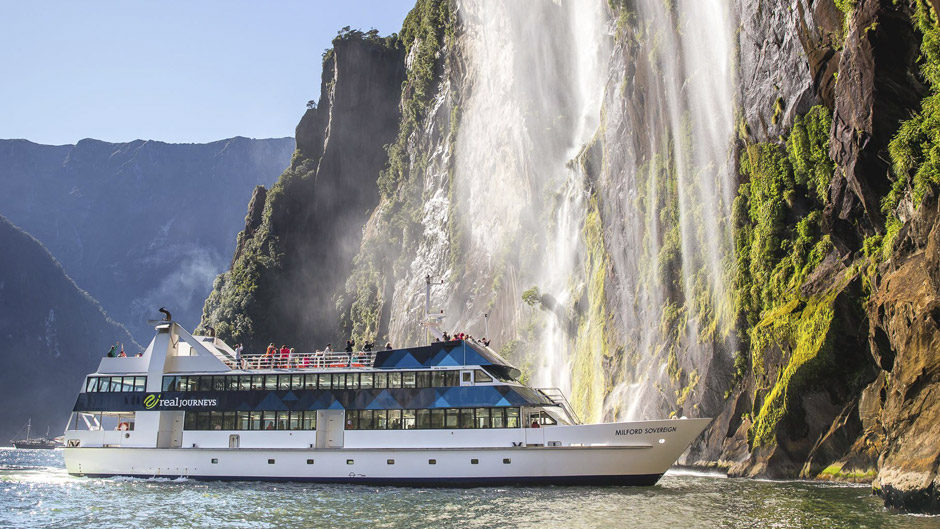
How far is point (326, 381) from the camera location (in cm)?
3828

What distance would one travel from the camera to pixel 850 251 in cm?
3725

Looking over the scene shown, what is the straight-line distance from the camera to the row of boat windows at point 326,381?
36.5 m

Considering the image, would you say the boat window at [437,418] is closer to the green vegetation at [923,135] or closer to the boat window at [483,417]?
the boat window at [483,417]

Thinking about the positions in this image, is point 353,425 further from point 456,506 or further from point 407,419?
point 456,506

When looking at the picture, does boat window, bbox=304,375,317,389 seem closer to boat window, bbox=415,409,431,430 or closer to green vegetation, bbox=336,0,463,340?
boat window, bbox=415,409,431,430

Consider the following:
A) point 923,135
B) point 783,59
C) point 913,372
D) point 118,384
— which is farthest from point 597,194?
point 913,372

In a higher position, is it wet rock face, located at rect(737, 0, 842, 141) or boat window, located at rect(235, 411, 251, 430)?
wet rock face, located at rect(737, 0, 842, 141)

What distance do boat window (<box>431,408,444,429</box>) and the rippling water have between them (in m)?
3.34

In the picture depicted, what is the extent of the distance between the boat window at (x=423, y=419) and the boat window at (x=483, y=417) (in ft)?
7.76

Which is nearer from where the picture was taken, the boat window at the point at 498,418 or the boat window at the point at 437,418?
the boat window at the point at 498,418

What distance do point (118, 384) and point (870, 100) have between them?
3860cm

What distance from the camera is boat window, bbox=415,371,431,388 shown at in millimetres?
36750

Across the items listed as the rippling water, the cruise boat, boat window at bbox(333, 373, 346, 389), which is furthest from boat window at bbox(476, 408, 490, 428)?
boat window at bbox(333, 373, 346, 389)

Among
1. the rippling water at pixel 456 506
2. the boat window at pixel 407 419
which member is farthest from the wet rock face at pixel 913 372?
the boat window at pixel 407 419
